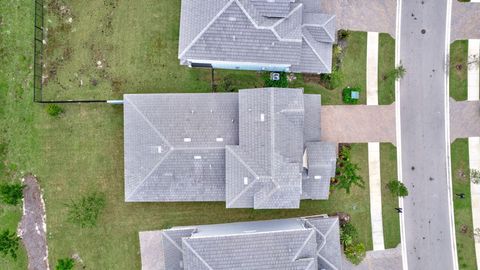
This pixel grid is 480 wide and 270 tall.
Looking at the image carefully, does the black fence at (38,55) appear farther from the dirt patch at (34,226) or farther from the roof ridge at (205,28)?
Result: the roof ridge at (205,28)

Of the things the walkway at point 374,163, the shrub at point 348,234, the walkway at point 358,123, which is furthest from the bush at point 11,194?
the walkway at point 374,163

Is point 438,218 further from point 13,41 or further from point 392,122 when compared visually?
point 13,41

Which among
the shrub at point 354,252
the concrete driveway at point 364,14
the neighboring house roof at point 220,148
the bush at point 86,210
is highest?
the concrete driveway at point 364,14

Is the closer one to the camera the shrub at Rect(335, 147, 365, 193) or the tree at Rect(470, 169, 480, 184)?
the shrub at Rect(335, 147, 365, 193)

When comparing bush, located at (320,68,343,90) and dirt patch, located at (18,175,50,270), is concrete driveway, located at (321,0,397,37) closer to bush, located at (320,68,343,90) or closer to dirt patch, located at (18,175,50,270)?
bush, located at (320,68,343,90)

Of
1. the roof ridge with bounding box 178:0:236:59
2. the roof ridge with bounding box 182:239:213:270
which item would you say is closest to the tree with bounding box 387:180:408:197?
the roof ridge with bounding box 182:239:213:270

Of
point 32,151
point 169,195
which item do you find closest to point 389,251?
point 169,195

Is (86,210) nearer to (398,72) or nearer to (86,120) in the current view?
(86,120)
